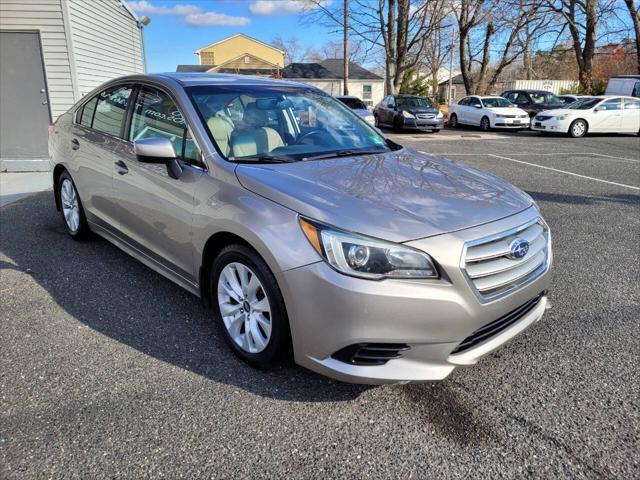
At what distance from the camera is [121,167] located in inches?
147

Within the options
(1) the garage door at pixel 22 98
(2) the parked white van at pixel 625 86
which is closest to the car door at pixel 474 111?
(2) the parked white van at pixel 625 86

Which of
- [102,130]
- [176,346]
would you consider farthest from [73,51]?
[176,346]

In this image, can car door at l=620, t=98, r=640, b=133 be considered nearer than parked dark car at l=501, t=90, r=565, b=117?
Yes

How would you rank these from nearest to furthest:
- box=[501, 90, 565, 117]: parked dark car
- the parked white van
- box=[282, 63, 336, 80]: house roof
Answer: the parked white van → box=[501, 90, 565, 117]: parked dark car → box=[282, 63, 336, 80]: house roof

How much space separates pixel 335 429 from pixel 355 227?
0.98m

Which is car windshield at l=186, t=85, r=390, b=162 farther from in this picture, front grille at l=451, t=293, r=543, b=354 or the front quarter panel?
front grille at l=451, t=293, r=543, b=354

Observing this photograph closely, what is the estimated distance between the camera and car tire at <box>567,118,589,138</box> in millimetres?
17859

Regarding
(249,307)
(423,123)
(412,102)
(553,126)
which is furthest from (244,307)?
(412,102)

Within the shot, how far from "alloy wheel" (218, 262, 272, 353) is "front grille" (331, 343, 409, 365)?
48cm

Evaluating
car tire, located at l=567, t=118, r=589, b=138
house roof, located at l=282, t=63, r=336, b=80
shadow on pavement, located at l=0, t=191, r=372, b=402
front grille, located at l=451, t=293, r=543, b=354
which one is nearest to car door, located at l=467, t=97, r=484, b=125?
car tire, located at l=567, t=118, r=589, b=138

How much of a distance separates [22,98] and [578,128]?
17.4 m

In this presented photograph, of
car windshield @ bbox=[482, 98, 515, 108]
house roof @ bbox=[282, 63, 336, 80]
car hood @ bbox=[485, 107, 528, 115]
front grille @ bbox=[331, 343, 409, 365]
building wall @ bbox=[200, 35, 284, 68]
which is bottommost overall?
front grille @ bbox=[331, 343, 409, 365]

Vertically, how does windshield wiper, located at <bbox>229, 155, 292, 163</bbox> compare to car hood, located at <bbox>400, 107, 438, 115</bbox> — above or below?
below

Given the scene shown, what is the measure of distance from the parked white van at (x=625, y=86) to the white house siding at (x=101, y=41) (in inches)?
782
